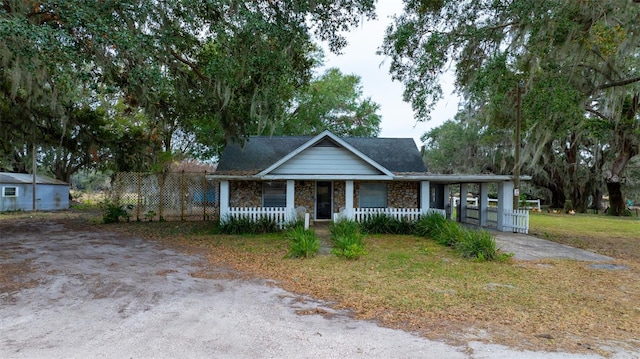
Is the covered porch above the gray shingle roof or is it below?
below

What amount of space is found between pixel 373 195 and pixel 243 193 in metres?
4.96

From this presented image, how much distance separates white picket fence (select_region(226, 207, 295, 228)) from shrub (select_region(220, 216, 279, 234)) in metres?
0.11

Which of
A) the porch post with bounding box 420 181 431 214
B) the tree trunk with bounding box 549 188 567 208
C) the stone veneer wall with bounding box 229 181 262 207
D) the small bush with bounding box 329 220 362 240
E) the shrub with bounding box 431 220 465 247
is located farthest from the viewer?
the tree trunk with bounding box 549 188 567 208

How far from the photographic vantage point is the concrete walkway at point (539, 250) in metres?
8.45

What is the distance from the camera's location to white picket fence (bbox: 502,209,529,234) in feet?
42.0

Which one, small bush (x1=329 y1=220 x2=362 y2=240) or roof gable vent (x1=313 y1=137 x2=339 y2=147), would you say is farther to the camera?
roof gable vent (x1=313 y1=137 x2=339 y2=147)

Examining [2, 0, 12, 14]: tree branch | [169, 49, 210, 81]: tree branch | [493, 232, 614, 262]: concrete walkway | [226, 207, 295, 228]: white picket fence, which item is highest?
[2, 0, 12, 14]: tree branch

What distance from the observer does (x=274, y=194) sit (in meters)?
14.5

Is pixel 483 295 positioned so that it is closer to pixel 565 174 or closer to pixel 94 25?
pixel 94 25

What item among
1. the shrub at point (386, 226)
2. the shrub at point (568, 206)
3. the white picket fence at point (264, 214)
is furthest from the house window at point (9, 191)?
the shrub at point (568, 206)

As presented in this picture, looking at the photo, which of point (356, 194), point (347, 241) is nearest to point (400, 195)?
point (356, 194)

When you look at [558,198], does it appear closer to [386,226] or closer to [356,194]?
[356,194]

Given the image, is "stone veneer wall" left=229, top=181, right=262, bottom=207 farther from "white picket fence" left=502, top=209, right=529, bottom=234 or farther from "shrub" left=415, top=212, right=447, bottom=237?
"white picket fence" left=502, top=209, right=529, bottom=234

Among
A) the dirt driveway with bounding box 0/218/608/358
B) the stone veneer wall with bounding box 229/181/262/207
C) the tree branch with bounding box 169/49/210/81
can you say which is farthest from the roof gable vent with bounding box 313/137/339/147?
the dirt driveway with bounding box 0/218/608/358
